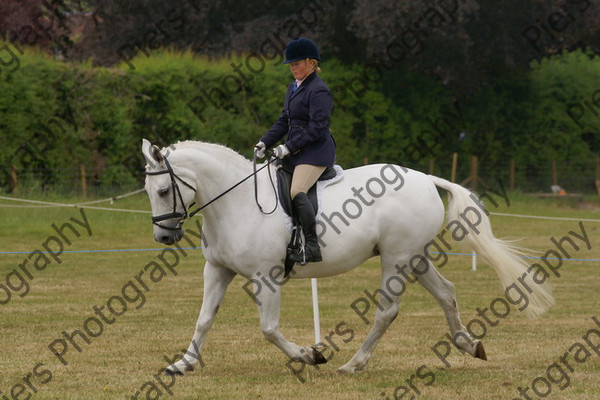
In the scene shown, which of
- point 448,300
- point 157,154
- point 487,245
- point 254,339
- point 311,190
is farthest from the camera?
point 254,339

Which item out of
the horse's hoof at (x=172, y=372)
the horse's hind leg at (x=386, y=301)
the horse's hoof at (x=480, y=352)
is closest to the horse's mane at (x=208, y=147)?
the horse's hind leg at (x=386, y=301)

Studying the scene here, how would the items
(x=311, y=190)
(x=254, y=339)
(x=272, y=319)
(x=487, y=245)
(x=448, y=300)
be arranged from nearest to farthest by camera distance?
1. (x=272, y=319)
2. (x=311, y=190)
3. (x=448, y=300)
4. (x=487, y=245)
5. (x=254, y=339)

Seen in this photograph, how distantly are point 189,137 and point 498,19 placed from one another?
11.3 meters

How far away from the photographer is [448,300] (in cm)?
864

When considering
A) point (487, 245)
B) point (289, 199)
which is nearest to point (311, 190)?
point (289, 199)

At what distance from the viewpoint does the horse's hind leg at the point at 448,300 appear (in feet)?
27.9

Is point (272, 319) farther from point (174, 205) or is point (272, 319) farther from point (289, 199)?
point (174, 205)

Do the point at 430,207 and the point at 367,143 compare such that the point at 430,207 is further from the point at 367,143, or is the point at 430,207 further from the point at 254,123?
the point at 367,143

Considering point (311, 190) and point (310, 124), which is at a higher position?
point (310, 124)

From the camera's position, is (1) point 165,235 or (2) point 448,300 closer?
(1) point 165,235

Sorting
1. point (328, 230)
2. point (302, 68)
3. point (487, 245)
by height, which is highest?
point (302, 68)

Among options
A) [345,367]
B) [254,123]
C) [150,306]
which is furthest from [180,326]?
[254,123]

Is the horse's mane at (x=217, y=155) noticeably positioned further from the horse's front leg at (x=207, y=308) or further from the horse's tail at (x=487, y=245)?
the horse's tail at (x=487, y=245)

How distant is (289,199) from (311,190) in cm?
24
